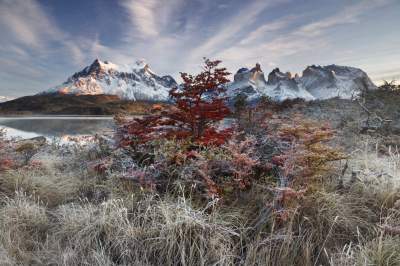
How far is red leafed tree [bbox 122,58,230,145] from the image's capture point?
417 cm

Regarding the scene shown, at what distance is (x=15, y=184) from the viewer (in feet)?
14.6

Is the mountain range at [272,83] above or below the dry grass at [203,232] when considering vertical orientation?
above

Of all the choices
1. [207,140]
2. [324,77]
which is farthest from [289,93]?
[207,140]

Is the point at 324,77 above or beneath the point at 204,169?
above

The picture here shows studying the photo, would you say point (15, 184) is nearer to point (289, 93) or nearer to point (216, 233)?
point (216, 233)

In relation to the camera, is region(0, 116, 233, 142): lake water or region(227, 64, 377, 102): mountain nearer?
region(0, 116, 233, 142): lake water

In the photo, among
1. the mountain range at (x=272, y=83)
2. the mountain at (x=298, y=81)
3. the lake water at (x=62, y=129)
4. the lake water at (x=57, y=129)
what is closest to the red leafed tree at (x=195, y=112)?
the lake water at (x=62, y=129)

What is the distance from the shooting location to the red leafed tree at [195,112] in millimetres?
4168

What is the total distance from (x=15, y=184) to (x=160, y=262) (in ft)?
9.79

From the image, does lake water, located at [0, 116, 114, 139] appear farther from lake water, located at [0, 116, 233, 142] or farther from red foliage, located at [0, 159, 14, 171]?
red foliage, located at [0, 159, 14, 171]

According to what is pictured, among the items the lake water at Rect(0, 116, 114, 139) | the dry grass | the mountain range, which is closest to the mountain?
the mountain range

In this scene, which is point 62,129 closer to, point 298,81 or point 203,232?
point 203,232

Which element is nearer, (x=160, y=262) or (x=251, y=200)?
(x=160, y=262)

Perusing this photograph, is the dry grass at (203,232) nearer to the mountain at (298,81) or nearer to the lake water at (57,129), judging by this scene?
the lake water at (57,129)
